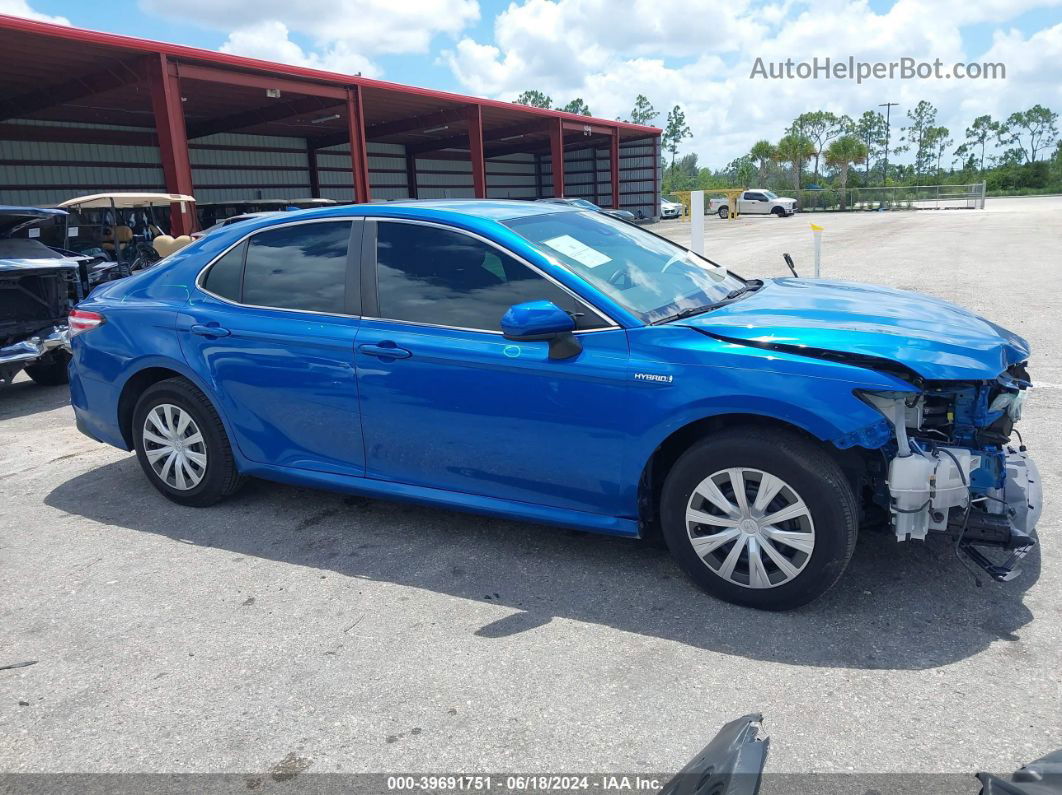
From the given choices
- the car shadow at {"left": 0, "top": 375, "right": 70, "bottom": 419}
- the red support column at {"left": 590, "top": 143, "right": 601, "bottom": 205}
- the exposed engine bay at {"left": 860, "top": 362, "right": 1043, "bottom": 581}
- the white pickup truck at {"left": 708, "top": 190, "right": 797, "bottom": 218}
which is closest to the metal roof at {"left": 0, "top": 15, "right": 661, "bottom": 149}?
the car shadow at {"left": 0, "top": 375, "right": 70, "bottom": 419}

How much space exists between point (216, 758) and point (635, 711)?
1351 mm

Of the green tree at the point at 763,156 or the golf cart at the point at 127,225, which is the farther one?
the green tree at the point at 763,156

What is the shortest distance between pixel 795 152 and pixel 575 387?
71807 millimetres

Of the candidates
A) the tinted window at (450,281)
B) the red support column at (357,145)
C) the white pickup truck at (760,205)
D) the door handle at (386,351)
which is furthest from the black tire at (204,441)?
the white pickup truck at (760,205)

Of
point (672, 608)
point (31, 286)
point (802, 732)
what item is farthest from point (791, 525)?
point (31, 286)

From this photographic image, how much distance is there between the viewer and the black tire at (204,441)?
4.50 metres

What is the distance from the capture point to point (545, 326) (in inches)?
134

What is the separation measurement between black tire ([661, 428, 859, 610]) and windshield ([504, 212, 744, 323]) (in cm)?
67

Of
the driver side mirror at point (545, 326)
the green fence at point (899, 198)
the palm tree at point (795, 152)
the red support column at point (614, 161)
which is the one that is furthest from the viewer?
the palm tree at point (795, 152)

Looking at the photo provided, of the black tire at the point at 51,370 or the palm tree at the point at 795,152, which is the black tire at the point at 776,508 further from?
the palm tree at the point at 795,152

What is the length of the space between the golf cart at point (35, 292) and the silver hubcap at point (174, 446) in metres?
3.75

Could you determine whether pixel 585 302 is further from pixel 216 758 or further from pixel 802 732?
pixel 216 758

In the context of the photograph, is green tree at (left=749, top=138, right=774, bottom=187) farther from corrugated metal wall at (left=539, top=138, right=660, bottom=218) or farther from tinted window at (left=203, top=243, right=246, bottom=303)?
tinted window at (left=203, top=243, right=246, bottom=303)

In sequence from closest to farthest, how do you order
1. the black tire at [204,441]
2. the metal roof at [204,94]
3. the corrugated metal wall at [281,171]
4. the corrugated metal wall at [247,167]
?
the black tire at [204,441]
the metal roof at [204,94]
the corrugated metal wall at [281,171]
the corrugated metal wall at [247,167]
